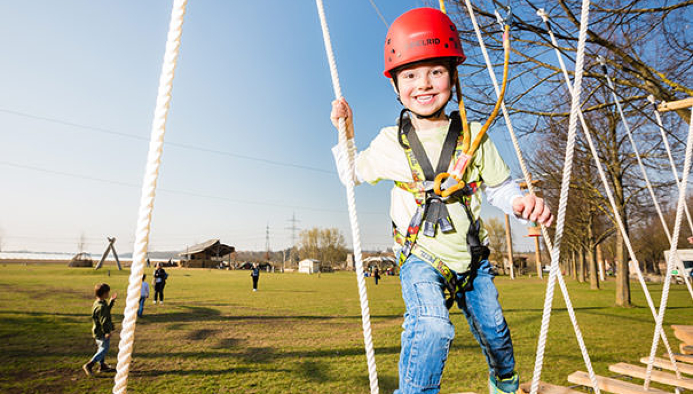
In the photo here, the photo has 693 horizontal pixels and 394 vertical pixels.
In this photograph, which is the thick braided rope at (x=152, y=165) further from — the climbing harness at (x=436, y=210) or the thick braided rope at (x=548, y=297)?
the thick braided rope at (x=548, y=297)

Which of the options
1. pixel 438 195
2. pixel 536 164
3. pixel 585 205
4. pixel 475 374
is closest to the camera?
pixel 438 195

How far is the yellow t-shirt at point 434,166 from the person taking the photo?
72.9 inches

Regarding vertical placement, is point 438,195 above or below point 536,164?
below

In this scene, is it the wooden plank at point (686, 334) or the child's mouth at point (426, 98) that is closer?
the child's mouth at point (426, 98)

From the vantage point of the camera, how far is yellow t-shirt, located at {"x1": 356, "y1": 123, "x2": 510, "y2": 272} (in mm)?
1851

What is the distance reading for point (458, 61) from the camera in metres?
2.01

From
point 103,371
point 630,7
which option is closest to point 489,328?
point 630,7

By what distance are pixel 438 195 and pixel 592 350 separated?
8882 mm

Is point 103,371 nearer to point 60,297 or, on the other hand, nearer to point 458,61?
point 458,61

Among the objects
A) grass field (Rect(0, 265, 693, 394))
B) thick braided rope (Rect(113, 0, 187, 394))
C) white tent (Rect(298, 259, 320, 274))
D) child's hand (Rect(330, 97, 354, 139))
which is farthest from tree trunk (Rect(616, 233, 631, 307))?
white tent (Rect(298, 259, 320, 274))

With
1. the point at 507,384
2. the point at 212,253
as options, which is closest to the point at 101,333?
the point at 507,384

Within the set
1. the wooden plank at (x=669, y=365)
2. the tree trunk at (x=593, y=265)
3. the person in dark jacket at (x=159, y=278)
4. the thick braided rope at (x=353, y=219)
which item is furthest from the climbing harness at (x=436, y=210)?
the tree trunk at (x=593, y=265)

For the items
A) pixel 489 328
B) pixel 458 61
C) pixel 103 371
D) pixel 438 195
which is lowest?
pixel 103 371

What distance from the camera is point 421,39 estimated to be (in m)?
1.89
